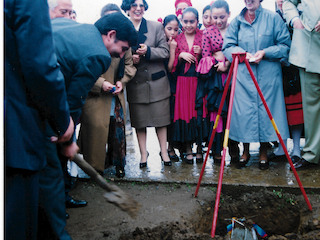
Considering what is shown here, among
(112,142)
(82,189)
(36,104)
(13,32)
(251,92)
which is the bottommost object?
(82,189)

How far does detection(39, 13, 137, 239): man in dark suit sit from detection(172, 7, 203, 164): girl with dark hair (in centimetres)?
187

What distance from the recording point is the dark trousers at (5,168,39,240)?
1557 millimetres

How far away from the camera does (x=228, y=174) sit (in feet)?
13.0

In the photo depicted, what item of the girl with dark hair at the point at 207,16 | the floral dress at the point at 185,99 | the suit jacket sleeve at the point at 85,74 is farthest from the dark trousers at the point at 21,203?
the girl with dark hair at the point at 207,16

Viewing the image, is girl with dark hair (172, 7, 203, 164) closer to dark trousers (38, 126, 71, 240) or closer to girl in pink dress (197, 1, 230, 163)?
girl in pink dress (197, 1, 230, 163)

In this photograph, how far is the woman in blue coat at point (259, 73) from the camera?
158 inches

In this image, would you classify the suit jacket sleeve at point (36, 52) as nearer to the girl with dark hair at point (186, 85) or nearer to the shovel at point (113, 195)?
the shovel at point (113, 195)

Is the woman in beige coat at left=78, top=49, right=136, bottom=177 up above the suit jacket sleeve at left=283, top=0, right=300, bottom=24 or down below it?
below

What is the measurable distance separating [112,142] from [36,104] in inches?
93.2

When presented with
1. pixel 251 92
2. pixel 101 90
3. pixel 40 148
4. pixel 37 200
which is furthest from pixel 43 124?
pixel 251 92

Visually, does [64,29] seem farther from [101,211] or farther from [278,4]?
[278,4]

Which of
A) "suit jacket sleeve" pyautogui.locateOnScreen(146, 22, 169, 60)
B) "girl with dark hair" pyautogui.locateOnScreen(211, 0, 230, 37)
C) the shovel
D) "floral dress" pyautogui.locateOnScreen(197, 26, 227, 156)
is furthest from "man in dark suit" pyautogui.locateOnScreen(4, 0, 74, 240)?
"girl with dark hair" pyautogui.locateOnScreen(211, 0, 230, 37)

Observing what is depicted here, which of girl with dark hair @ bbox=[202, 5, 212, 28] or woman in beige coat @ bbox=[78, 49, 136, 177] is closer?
woman in beige coat @ bbox=[78, 49, 136, 177]

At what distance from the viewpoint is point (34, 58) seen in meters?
1.49
